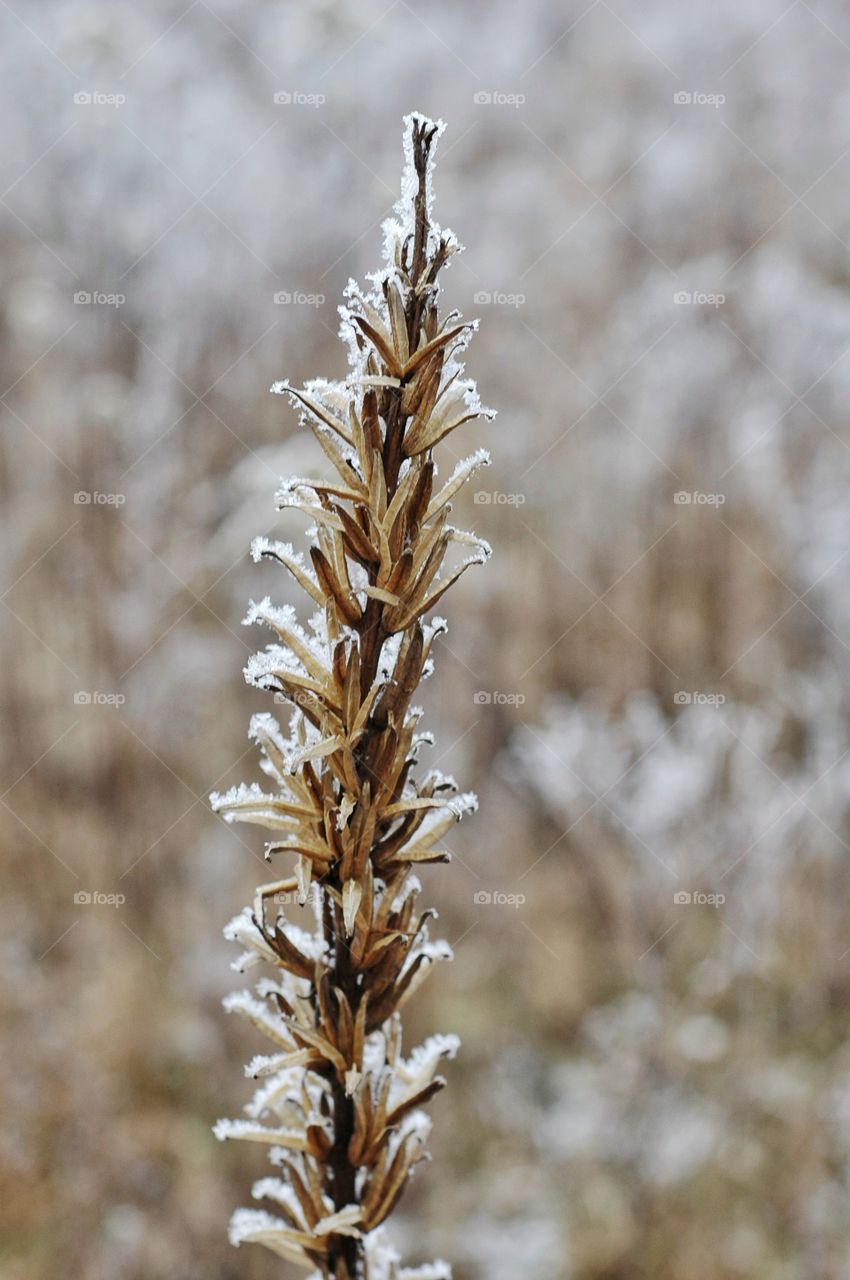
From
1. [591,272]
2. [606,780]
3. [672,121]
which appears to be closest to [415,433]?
[606,780]

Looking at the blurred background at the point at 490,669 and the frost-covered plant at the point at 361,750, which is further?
the blurred background at the point at 490,669

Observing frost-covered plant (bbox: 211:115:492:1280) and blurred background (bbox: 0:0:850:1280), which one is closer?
frost-covered plant (bbox: 211:115:492:1280)

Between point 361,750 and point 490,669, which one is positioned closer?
point 361,750

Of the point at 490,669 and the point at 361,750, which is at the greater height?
the point at 490,669

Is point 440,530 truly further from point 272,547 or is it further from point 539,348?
point 539,348
